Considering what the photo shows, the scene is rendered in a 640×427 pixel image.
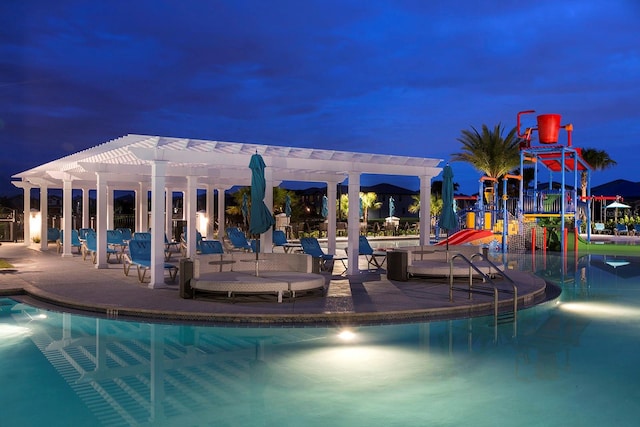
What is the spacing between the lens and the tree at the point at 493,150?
32250mm

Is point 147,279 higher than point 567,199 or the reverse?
the reverse

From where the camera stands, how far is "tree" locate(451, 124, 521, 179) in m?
32.2

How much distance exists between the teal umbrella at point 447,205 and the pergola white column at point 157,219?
6854mm


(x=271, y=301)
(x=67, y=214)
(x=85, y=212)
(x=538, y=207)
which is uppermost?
(x=538, y=207)

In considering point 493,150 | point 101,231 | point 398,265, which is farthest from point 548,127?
point 101,231

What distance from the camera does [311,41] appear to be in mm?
24438

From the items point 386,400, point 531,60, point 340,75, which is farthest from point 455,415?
point 340,75

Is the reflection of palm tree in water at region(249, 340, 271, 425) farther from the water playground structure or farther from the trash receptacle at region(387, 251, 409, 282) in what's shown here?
the water playground structure

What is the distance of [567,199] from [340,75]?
58.6ft

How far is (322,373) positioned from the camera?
6379mm

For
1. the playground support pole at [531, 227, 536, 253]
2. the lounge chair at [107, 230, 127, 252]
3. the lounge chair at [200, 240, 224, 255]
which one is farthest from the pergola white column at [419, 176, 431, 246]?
the playground support pole at [531, 227, 536, 253]

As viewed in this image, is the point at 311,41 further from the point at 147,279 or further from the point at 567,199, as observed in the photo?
the point at 147,279

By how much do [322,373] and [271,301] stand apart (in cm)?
397

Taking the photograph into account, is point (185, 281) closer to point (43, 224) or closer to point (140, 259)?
point (140, 259)
